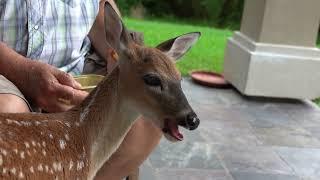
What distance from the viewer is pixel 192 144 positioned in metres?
3.82

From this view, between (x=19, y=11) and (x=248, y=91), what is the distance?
283cm

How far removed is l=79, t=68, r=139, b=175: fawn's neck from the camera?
1.94 meters

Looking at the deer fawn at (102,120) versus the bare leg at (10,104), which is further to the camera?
the bare leg at (10,104)

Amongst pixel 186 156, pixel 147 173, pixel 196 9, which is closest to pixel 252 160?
pixel 186 156

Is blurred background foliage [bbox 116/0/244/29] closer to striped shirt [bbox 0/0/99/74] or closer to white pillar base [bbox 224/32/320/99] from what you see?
white pillar base [bbox 224/32/320/99]

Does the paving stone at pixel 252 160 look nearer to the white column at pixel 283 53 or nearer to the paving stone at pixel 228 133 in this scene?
the paving stone at pixel 228 133

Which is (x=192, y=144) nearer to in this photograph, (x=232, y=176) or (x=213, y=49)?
(x=232, y=176)

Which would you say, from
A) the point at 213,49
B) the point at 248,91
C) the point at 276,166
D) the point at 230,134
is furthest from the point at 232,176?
the point at 213,49

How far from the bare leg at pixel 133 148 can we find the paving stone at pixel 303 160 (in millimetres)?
1515

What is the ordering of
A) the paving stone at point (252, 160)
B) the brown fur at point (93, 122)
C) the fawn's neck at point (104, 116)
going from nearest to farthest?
the brown fur at point (93, 122) → the fawn's neck at point (104, 116) → the paving stone at point (252, 160)

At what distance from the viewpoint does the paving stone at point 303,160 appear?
11.8ft

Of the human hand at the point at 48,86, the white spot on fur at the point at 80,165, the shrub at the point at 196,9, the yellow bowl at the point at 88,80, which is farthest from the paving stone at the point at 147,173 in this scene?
the shrub at the point at 196,9

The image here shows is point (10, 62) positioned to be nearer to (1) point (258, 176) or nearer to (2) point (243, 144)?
(1) point (258, 176)

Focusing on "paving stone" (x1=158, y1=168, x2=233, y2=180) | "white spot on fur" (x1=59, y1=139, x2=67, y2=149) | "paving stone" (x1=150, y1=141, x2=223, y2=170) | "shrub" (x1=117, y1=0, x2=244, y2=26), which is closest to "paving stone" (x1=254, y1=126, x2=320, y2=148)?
"paving stone" (x1=150, y1=141, x2=223, y2=170)
